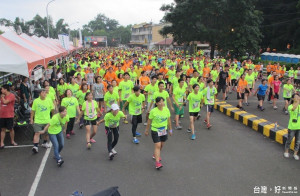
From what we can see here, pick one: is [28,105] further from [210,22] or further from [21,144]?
[210,22]

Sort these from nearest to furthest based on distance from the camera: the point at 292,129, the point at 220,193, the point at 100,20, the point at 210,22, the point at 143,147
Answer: the point at 220,193
the point at 292,129
the point at 143,147
the point at 210,22
the point at 100,20

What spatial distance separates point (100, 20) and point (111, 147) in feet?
526

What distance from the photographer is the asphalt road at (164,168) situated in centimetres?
493

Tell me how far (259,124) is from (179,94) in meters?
2.82

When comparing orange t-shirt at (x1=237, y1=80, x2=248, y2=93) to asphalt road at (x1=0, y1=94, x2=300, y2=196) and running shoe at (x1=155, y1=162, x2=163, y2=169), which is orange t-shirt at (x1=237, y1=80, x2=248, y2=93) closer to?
asphalt road at (x1=0, y1=94, x2=300, y2=196)

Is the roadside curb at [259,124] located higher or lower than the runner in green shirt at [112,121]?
lower

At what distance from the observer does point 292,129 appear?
20.1 feet

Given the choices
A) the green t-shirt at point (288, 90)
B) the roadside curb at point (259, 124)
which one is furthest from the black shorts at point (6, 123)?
the green t-shirt at point (288, 90)

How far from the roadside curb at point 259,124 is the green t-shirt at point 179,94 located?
8.62 ft

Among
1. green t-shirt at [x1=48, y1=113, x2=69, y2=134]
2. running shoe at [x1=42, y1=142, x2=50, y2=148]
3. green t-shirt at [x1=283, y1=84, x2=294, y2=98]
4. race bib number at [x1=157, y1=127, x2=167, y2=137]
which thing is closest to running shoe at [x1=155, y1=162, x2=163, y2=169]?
race bib number at [x1=157, y1=127, x2=167, y2=137]

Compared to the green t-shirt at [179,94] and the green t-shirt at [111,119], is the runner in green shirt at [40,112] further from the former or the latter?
the green t-shirt at [179,94]

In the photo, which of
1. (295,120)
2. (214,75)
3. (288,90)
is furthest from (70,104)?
(214,75)

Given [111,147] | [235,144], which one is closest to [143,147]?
[111,147]

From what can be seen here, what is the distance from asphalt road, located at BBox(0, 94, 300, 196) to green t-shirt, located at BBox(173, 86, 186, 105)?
1.20 meters
